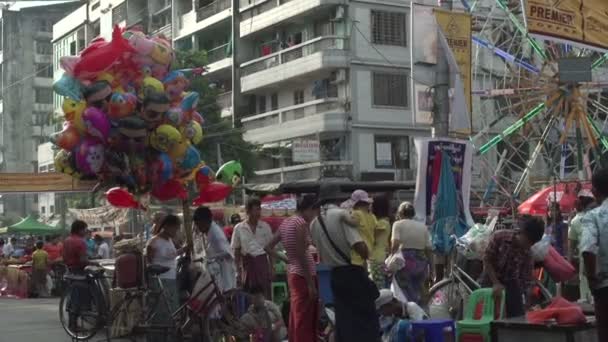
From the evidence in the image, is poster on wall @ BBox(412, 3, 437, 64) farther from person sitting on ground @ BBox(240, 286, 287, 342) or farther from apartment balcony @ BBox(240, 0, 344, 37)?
apartment balcony @ BBox(240, 0, 344, 37)

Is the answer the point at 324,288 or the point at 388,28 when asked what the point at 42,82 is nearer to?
the point at 388,28

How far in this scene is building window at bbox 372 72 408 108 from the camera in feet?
118

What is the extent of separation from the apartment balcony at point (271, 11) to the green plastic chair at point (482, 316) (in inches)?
1075

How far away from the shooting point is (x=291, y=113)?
1492 inches

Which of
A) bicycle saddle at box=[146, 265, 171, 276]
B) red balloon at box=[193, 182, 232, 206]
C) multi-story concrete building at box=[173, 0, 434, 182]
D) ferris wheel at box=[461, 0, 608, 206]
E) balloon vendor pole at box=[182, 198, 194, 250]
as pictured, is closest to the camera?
bicycle saddle at box=[146, 265, 171, 276]

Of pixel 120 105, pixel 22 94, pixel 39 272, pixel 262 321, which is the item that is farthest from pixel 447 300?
pixel 22 94

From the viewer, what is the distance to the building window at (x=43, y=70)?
229ft

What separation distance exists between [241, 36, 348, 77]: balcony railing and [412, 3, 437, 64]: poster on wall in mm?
19770

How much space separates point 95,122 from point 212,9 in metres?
33.2

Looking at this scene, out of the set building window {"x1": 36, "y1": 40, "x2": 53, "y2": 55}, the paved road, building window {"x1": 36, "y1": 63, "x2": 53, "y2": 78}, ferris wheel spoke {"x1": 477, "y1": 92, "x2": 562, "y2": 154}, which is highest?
building window {"x1": 36, "y1": 40, "x2": 53, "y2": 55}

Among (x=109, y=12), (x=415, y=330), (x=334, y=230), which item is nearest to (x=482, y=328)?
(x=415, y=330)

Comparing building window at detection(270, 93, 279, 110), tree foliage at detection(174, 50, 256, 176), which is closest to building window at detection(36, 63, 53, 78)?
building window at detection(270, 93, 279, 110)

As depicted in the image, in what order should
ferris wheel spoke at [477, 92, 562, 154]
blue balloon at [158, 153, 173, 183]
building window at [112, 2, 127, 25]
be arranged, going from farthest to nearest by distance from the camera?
building window at [112, 2, 127, 25] → ferris wheel spoke at [477, 92, 562, 154] → blue balloon at [158, 153, 173, 183]

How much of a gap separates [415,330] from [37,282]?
741 inches
